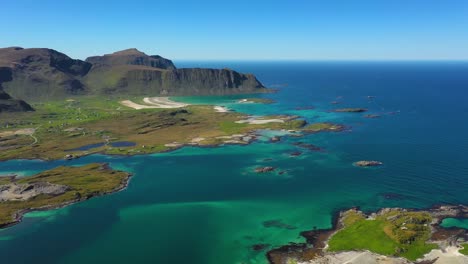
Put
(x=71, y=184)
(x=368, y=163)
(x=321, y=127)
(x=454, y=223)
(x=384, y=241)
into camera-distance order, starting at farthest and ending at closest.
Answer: (x=321, y=127) → (x=368, y=163) → (x=71, y=184) → (x=454, y=223) → (x=384, y=241)

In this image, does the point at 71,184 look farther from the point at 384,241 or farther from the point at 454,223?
the point at 454,223

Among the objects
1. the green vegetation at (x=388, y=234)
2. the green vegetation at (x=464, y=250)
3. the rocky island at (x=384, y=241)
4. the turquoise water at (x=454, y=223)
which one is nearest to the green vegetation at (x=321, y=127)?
the rocky island at (x=384, y=241)

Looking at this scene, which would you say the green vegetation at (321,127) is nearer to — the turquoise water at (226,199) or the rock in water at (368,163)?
the turquoise water at (226,199)

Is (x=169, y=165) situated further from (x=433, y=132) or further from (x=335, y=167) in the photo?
(x=433, y=132)

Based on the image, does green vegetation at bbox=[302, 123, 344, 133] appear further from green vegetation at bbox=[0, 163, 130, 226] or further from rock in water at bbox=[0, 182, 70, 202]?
rock in water at bbox=[0, 182, 70, 202]

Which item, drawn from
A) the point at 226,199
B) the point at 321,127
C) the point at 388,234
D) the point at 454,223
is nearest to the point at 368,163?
the point at 454,223

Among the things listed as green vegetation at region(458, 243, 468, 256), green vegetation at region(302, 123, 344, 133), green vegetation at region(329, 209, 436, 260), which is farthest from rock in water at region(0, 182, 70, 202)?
green vegetation at region(302, 123, 344, 133)
